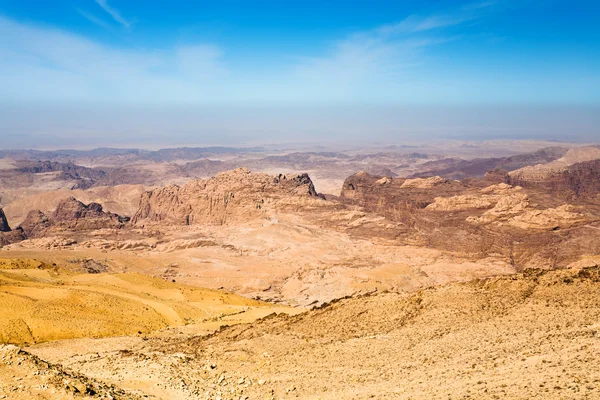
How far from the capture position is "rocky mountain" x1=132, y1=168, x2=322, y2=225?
113 m

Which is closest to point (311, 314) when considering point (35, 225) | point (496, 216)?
point (496, 216)

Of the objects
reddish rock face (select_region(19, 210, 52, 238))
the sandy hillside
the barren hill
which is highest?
the barren hill

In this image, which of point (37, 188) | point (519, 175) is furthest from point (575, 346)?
point (37, 188)

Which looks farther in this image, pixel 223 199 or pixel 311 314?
pixel 223 199

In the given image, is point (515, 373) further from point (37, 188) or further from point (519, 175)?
point (37, 188)

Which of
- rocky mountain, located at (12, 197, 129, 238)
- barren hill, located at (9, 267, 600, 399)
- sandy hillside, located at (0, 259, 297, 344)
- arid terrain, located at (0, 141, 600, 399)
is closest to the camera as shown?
barren hill, located at (9, 267, 600, 399)

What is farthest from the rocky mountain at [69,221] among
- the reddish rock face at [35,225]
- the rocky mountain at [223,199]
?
the rocky mountain at [223,199]

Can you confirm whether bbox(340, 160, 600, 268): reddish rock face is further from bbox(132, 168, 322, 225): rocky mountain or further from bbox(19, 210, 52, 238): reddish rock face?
bbox(19, 210, 52, 238): reddish rock face

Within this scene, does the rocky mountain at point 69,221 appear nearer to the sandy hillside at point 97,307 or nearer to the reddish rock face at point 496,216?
the sandy hillside at point 97,307

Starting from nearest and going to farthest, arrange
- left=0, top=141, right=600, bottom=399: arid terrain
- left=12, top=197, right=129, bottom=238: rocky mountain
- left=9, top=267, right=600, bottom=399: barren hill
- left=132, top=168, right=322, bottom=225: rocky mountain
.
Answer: left=9, top=267, right=600, bottom=399: barren hill < left=0, top=141, right=600, bottom=399: arid terrain < left=12, top=197, right=129, bottom=238: rocky mountain < left=132, top=168, right=322, bottom=225: rocky mountain

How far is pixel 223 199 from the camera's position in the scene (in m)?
116

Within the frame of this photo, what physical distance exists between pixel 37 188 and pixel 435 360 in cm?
21092

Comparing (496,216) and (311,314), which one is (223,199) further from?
(311,314)

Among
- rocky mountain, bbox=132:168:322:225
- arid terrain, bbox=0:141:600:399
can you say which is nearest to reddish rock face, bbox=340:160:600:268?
arid terrain, bbox=0:141:600:399
